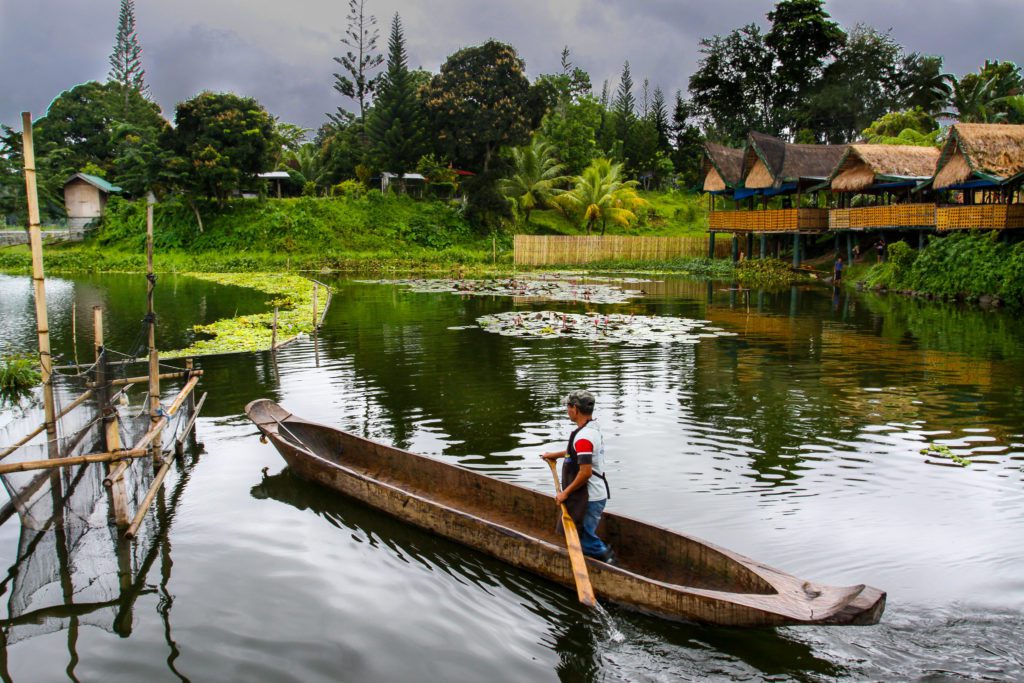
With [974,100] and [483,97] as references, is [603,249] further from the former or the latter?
[974,100]

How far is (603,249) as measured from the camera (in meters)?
44.8

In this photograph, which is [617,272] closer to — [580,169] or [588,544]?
[580,169]

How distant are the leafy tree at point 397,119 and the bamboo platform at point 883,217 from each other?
82.5 ft

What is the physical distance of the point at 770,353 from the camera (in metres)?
16.9

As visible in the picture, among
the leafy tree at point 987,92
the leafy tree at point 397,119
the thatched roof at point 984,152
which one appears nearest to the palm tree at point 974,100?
the leafy tree at point 987,92

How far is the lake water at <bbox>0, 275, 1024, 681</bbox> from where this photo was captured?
5.61 metres

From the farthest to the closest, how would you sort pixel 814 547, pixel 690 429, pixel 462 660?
pixel 690 429, pixel 814 547, pixel 462 660

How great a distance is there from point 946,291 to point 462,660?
26.7 meters

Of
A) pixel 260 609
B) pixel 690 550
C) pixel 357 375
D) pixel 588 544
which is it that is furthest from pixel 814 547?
pixel 357 375

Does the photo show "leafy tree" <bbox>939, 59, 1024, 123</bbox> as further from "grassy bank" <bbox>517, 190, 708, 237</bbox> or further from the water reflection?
the water reflection

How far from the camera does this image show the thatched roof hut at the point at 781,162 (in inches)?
1430

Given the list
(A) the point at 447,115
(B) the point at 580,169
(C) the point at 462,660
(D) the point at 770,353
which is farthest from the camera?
(B) the point at 580,169

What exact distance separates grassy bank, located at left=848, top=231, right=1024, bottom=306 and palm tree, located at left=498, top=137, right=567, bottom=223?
21510 millimetres

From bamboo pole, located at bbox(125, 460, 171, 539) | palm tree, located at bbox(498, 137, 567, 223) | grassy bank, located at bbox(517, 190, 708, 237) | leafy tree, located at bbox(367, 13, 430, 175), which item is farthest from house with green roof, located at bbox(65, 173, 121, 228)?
bamboo pole, located at bbox(125, 460, 171, 539)
